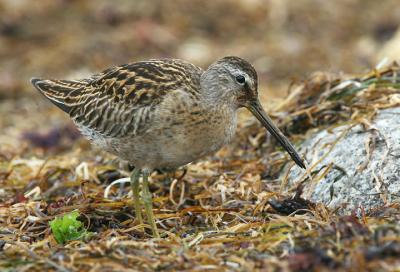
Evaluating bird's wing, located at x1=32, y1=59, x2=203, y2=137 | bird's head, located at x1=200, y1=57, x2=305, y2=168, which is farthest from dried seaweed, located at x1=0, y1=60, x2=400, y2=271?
bird's head, located at x1=200, y1=57, x2=305, y2=168

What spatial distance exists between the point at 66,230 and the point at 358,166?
223cm

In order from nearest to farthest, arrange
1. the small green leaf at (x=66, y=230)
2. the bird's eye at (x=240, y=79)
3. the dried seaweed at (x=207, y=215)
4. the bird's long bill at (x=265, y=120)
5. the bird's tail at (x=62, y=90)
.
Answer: the dried seaweed at (x=207, y=215) < the small green leaf at (x=66, y=230) < the bird's eye at (x=240, y=79) < the bird's long bill at (x=265, y=120) < the bird's tail at (x=62, y=90)

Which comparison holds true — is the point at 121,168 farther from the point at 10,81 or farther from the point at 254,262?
the point at 10,81

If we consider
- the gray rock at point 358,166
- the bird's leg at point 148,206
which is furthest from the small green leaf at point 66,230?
the gray rock at point 358,166

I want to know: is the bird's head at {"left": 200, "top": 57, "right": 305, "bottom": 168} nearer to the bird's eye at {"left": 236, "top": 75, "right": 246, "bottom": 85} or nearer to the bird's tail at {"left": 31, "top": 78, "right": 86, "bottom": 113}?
the bird's eye at {"left": 236, "top": 75, "right": 246, "bottom": 85}

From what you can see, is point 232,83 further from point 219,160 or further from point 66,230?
point 66,230

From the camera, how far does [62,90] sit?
6875mm

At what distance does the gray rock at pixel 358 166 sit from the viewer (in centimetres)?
561

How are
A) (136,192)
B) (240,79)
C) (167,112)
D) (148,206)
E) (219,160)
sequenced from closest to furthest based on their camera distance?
(167,112)
(148,206)
(240,79)
(136,192)
(219,160)

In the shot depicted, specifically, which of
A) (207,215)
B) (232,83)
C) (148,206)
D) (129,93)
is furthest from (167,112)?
(207,215)

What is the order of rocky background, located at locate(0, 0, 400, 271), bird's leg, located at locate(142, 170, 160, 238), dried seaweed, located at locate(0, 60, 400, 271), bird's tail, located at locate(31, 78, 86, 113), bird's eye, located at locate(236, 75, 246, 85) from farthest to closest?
1. bird's tail, located at locate(31, 78, 86, 113)
2. bird's eye, located at locate(236, 75, 246, 85)
3. bird's leg, located at locate(142, 170, 160, 238)
4. rocky background, located at locate(0, 0, 400, 271)
5. dried seaweed, located at locate(0, 60, 400, 271)

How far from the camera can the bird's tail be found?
6.71 metres

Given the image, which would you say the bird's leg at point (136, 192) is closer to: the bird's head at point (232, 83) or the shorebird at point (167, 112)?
the shorebird at point (167, 112)

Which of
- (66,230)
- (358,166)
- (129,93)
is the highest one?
(129,93)
